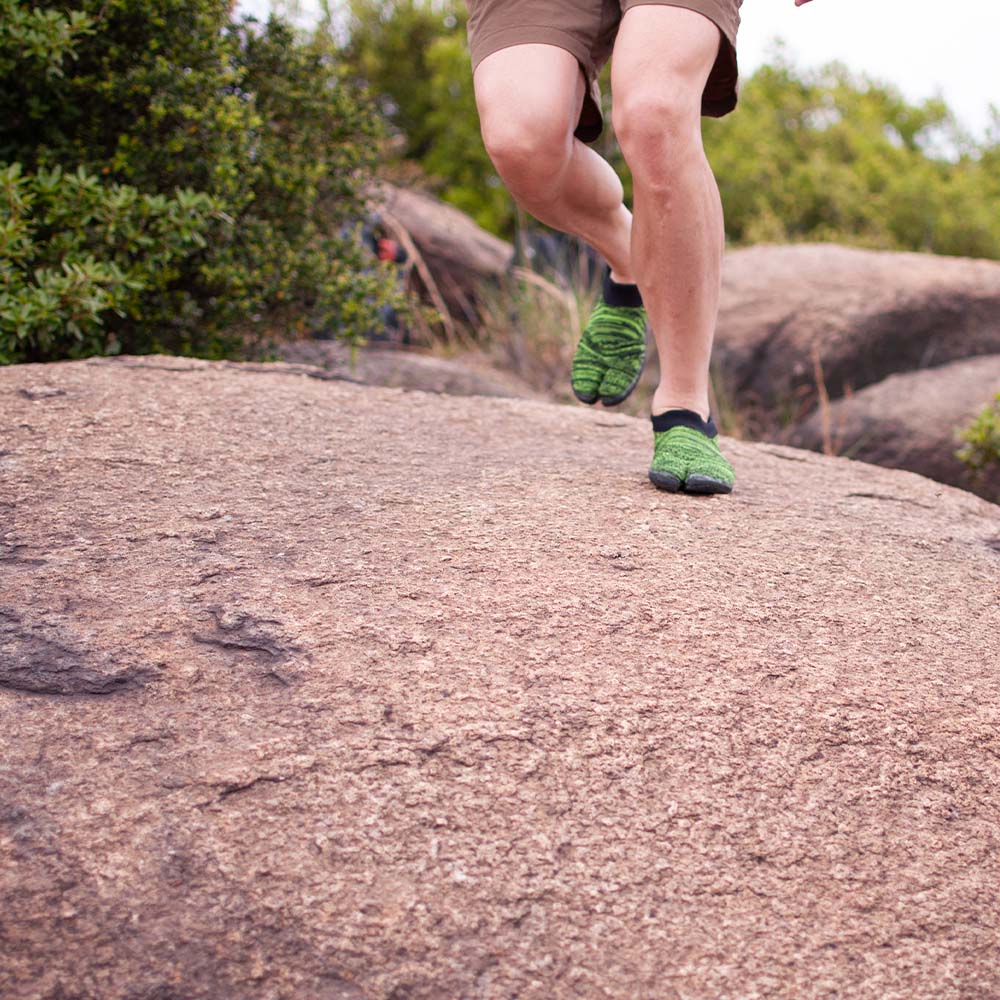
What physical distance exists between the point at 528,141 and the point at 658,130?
0.36 meters

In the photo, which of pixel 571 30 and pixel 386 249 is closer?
pixel 571 30

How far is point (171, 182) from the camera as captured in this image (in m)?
4.20

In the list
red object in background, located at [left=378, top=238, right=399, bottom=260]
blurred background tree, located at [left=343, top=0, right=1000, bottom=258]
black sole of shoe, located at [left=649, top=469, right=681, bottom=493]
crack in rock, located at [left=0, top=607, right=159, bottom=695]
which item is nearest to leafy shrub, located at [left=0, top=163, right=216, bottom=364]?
crack in rock, located at [left=0, top=607, right=159, bottom=695]

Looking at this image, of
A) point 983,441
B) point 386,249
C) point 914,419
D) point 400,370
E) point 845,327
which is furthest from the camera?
point 845,327

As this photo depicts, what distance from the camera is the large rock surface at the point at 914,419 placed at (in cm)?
602

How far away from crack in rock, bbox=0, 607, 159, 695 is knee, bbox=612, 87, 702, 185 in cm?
141

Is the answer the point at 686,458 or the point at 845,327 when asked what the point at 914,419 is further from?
the point at 686,458

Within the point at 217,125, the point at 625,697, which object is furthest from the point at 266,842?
the point at 217,125

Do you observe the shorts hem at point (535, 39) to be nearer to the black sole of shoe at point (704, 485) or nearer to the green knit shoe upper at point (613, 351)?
the green knit shoe upper at point (613, 351)

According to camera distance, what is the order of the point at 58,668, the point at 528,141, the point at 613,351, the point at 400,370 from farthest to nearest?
1. the point at 400,370
2. the point at 613,351
3. the point at 528,141
4. the point at 58,668

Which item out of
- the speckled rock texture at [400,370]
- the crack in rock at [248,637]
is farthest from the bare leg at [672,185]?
the speckled rock texture at [400,370]

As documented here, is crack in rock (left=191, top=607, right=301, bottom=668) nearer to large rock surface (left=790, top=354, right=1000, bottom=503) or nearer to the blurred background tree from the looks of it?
large rock surface (left=790, top=354, right=1000, bottom=503)

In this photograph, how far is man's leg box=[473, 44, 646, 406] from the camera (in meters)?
2.48

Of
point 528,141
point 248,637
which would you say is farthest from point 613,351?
point 248,637
